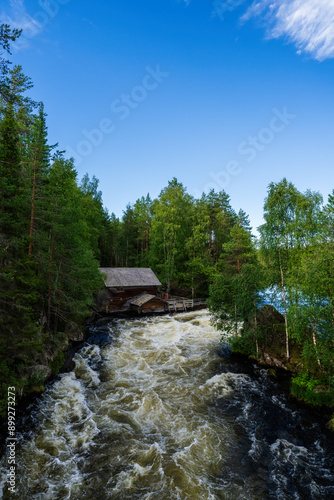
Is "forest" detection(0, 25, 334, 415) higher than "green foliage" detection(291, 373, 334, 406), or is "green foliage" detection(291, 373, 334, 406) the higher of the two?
"forest" detection(0, 25, 334, 415)

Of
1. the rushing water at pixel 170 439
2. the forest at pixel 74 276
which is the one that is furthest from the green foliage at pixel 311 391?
the rushing water at pixel 170 439

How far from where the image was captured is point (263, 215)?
16297 millimetres

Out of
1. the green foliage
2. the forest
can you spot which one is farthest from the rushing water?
the forest

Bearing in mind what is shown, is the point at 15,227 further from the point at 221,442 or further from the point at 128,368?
the point at 221,442

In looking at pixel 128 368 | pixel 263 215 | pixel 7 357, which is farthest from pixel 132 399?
pixel 263 215

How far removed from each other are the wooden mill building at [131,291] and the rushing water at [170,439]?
46.6 feet

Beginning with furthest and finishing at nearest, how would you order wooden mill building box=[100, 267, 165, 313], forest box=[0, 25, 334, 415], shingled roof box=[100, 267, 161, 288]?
shingled roof box=[100, 267, 161, 288] < wooden mill building box=[100, 267, 165, 313] < forest box=[0, 25, 334, 415]

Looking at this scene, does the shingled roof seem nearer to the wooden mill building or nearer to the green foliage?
the wooden mill building

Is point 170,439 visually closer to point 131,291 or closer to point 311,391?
A: point 311,391

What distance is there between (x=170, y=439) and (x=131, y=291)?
76.6 feet

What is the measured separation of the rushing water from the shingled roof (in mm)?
15734

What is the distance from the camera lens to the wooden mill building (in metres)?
29.8

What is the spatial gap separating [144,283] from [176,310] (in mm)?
5800

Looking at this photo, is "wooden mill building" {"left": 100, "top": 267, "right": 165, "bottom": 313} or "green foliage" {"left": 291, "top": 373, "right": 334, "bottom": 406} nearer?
"green foliage" {"left": 291, "top": 373, "right": 334, "bottom": 406}
